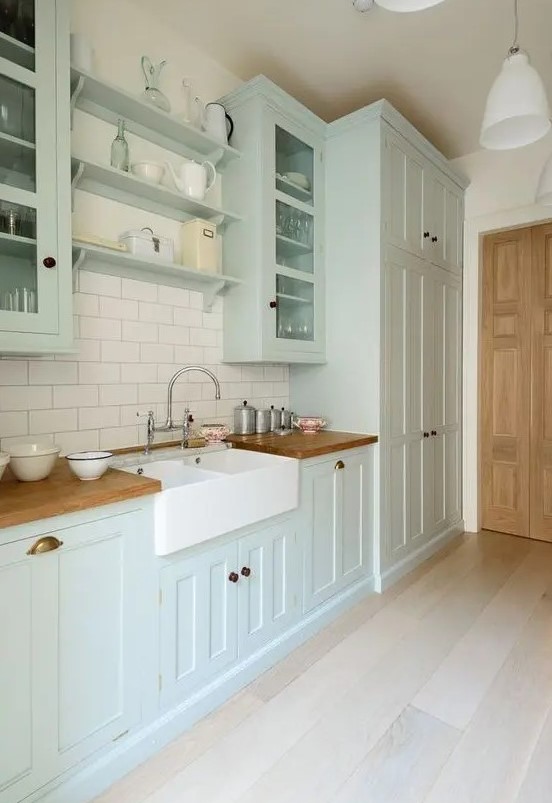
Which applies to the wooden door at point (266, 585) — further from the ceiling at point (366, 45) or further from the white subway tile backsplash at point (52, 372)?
the ceiling at point (366, 45)

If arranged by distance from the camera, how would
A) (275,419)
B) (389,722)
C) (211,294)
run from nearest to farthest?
1. (389,722)
2. (211,294)
3. (275,419)

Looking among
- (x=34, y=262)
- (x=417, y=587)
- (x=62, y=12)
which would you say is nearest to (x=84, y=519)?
(x=34, y=262)

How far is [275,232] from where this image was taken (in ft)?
8.16

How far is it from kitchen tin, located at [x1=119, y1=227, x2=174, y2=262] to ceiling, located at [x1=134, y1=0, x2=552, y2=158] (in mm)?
1157

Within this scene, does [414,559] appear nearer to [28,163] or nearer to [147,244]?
[147,244]

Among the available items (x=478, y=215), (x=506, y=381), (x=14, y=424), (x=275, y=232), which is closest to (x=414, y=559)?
(x=506, y=381)

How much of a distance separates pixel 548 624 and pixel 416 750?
1.17 m

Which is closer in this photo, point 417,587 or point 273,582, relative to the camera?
point 273,582

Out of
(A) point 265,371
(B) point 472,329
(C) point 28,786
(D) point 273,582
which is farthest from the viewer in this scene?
(B) point 472,329

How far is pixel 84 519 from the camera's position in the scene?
4.31 feet

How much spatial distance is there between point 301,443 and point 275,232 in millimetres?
1160

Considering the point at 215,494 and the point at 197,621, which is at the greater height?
the point at 215,494

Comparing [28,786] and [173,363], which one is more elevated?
[173,363]

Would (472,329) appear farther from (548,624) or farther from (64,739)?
(64,739)
